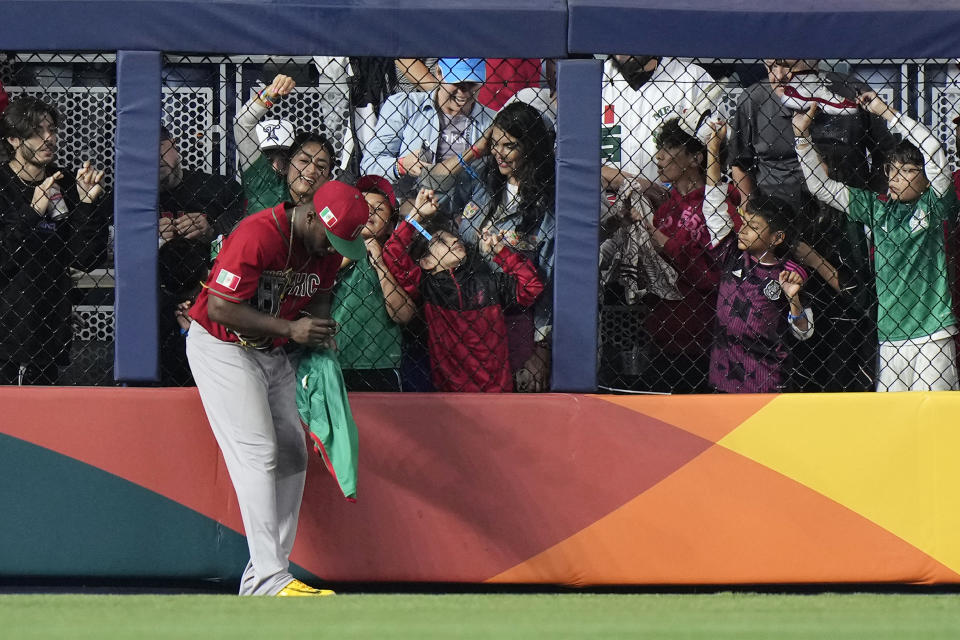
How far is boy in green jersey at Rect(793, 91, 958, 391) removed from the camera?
5.44 meters

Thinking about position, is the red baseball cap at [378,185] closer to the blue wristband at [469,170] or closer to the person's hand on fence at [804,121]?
the blue wristband at [469,170]

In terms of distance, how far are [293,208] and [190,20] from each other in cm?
100

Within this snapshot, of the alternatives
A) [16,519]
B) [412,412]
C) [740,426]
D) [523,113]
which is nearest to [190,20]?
[523,113]

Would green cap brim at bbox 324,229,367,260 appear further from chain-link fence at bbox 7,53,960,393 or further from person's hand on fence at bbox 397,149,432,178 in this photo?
person's hand on fence at bbox 397,149,432,178

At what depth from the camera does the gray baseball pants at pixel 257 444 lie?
4.68 metres

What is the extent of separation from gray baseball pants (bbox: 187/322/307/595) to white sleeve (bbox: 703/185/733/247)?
2.19 metres

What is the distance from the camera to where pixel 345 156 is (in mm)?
5902

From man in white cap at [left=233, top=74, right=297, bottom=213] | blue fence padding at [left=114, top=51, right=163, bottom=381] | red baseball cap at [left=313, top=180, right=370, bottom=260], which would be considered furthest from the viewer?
man in white cap at [left=233, top=74, right=297, bottom=213]

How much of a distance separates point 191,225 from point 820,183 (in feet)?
9.99

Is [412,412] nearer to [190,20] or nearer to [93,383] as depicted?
[93,383]

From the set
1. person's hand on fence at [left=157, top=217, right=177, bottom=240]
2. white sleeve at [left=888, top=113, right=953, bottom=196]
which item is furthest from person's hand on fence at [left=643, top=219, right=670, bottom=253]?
person's hand on fence at [left=157, top=217, right=177, bottom=240]

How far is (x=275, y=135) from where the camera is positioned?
5.59 m

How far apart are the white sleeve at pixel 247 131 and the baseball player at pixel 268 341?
2.66 ft

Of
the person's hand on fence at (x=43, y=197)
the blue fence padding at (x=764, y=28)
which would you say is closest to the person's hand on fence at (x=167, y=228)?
the person's hand on fence at (x=43, y=197)
